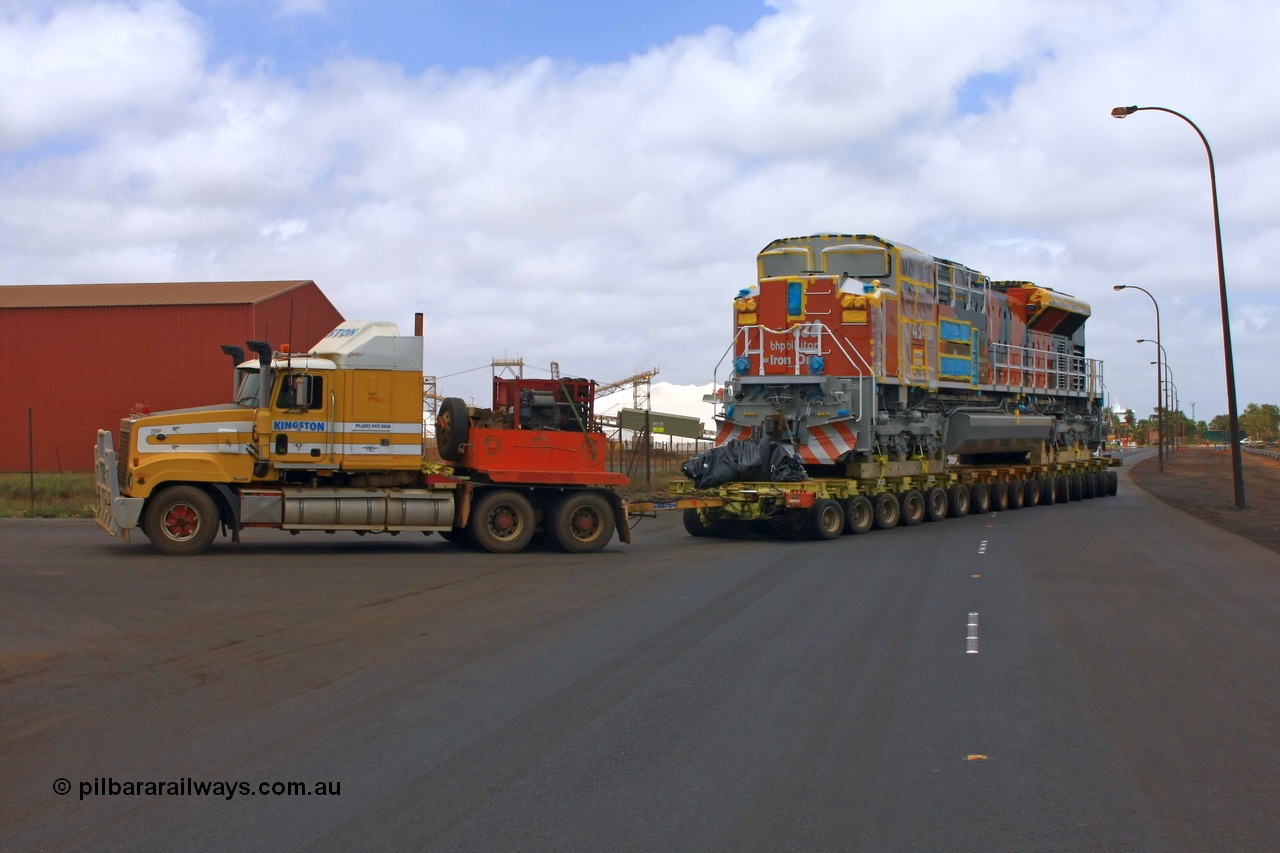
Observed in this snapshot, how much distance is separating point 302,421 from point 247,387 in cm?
99

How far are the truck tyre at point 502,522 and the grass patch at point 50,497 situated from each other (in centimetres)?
1161

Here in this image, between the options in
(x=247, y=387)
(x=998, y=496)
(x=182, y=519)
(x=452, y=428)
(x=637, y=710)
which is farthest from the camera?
(x=998, y=496)

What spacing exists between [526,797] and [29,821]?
2348 mm

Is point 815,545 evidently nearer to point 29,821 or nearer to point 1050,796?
point 1050,796

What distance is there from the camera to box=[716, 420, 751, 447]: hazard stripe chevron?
2259 cm

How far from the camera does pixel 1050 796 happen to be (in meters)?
5.85

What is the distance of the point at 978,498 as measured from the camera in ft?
90.5

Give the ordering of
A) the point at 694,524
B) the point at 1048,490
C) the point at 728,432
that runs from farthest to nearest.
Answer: the point at 1048,490 → the point at 728,432 → the point at 694,524

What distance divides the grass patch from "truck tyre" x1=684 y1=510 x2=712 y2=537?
13.0 meters

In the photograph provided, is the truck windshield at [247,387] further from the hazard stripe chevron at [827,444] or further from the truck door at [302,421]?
the hazard stripe chevron at [827,444]

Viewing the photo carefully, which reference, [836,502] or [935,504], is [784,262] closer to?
[836,502]

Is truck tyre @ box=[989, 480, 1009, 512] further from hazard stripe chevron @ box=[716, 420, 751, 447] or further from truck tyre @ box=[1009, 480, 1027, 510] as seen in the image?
hazard stripe chevron @ box=[716, 420, 751, 447]

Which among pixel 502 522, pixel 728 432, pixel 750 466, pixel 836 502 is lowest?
Result: pixel 502 522

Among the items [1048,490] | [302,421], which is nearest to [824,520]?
[302,421]
